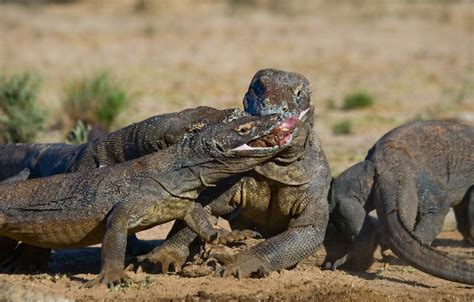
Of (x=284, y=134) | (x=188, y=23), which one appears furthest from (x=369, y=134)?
(x=188, y=23)

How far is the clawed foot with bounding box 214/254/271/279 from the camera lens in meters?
8.00

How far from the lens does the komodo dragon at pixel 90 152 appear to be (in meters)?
8.38

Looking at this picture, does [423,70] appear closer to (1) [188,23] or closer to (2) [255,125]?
(1) [188,23]

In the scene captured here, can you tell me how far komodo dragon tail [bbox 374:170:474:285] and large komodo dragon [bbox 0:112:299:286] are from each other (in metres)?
1.17

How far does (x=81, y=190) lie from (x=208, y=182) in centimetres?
86

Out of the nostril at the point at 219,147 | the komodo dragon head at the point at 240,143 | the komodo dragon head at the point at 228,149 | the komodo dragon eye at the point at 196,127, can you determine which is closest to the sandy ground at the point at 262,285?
the komodo dragon head at the point at 228,149

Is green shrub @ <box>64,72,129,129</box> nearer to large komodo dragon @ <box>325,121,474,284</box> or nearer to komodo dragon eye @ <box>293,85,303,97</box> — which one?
large komodo dragon @ <box>325,121,474,284</box>

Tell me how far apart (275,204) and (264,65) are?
43.7 feet

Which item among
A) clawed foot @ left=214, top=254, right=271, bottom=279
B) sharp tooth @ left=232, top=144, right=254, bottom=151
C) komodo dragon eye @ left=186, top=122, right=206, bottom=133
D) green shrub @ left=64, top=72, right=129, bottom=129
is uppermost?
sharp tooth @ left=232, top=144, right=254, bottom=151

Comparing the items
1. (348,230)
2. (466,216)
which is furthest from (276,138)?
(466,216)

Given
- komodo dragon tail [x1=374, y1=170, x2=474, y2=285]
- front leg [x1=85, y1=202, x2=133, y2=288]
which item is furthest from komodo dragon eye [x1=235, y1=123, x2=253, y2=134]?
komodo dragon tail [x1=374, y1=170, x2=474, y2=285]

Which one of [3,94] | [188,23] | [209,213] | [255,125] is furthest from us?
[188,23]

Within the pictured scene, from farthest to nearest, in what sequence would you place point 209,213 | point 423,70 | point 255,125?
point 423,70 < point 209,213 < point 255,125

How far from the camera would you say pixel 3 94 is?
49.5 feet
